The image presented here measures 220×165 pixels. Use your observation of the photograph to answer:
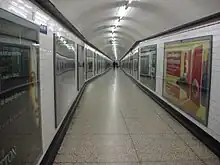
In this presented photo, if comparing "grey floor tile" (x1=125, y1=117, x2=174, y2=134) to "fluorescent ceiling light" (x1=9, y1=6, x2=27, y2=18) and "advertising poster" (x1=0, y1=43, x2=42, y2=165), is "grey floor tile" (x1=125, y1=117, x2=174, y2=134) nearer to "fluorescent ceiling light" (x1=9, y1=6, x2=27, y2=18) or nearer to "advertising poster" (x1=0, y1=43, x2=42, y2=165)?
"advertising poster" (x1=0, y1=43, x2=42, y2=165)

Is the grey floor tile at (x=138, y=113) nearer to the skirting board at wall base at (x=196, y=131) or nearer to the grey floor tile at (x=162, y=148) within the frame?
the skirting board at wall base at (x=196, y=131)

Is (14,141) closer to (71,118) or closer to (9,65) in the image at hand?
(9,65)

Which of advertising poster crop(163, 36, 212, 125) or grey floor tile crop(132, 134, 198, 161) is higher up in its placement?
advertising poster crop(163, 36, 212, 125)

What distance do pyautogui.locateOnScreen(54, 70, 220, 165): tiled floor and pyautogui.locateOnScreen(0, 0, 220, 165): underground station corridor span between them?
2 centimetres

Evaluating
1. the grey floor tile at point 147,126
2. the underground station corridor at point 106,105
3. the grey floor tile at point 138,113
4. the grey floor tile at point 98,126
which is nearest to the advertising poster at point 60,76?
the underground station corridor at point 106,105

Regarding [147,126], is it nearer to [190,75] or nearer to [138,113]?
[138,113]

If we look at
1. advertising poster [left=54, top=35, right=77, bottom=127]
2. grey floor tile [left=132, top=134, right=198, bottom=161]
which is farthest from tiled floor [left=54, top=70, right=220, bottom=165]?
advertising poster [left=54, top=35, right=77, bottom=127]

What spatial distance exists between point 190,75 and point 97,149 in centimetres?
286

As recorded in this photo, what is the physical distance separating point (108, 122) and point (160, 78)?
3.44m

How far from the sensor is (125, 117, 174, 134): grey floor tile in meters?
5.18

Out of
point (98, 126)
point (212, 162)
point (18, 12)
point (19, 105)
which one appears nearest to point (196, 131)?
point (212, 162)

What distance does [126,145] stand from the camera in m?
4.30

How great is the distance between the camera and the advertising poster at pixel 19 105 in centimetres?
192

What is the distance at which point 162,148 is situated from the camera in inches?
165
